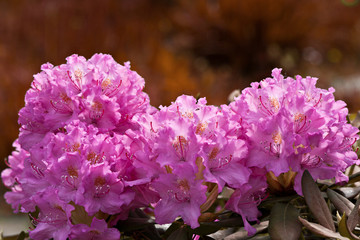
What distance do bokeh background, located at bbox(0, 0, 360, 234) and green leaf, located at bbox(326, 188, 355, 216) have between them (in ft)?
8.69

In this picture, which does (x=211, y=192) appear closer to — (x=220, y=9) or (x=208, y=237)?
(x=208, y=237)

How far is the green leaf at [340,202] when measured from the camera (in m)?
0.62

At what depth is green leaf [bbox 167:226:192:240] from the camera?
625 mm

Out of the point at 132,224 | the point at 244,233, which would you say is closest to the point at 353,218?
the point at 244,233

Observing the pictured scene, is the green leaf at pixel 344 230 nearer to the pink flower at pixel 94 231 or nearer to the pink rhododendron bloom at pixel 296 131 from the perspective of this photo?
the pink rhododendron bloom at pixel 296 131

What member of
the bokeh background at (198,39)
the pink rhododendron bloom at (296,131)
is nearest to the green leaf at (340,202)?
the pink rhododendron bloom at (296,131)

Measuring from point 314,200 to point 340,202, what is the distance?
0.04 metres

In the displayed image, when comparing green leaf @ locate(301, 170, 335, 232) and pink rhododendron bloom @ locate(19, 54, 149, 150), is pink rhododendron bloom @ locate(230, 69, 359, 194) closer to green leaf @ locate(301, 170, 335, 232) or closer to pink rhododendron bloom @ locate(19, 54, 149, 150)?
green leaf @ locate(301, 170, 335, 232)

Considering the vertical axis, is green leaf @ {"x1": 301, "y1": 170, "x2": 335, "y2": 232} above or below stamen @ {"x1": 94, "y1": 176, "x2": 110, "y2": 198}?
below

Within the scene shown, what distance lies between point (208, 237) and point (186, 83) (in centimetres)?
279

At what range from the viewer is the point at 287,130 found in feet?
1.97

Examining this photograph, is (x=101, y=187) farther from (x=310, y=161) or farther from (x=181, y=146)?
(x=310, y=161)

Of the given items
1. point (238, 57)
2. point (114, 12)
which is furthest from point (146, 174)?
point (238, 57)

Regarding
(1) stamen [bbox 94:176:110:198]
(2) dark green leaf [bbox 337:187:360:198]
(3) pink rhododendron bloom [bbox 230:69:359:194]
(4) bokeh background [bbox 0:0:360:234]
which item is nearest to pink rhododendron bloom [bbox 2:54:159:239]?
(1) stamen [bbox 94:176:110:198]
